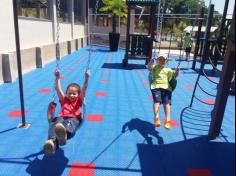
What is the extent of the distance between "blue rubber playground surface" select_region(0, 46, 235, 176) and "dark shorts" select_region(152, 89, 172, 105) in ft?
1.60

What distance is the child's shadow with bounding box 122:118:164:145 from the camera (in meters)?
3.80

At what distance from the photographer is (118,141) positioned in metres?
3.66

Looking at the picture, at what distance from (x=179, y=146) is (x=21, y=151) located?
2230mm

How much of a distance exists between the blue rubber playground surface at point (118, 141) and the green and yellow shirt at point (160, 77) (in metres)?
0.70

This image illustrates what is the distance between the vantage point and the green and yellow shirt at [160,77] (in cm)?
422

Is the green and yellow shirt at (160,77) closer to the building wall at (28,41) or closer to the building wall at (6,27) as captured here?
the building wall at (28,41)

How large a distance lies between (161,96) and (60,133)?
2015 millimetres

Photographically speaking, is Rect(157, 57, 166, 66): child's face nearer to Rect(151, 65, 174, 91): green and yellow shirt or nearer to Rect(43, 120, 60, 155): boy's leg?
Rect(151, 65, 174, 91): green and yellow shirt

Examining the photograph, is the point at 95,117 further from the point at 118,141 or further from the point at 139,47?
the point at 139,47

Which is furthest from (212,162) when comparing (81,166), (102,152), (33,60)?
(33,60)

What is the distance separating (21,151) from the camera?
325 centimetres

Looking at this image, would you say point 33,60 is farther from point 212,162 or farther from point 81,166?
point 212,162

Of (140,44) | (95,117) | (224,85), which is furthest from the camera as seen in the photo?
(140,44)

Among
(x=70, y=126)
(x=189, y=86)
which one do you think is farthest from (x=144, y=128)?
(x=189, y=86)
